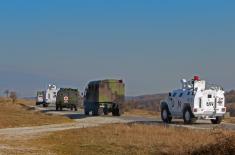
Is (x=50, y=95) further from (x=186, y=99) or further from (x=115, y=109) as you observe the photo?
(x=186, y=99)

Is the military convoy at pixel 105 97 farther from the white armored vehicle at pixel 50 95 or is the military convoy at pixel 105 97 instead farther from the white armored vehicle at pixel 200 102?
the white armored vehicle at pixel 50 95

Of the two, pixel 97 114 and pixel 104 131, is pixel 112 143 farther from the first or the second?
pixel 97 114

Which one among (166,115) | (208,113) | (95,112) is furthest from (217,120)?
(95,112)

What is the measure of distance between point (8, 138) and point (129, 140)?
20.4 ft

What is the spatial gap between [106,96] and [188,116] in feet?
42.4

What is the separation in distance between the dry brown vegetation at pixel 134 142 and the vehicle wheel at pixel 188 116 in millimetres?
8009

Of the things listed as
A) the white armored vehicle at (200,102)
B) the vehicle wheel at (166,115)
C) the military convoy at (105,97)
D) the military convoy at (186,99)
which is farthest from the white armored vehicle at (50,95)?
the white armored vehicle at (200,102)

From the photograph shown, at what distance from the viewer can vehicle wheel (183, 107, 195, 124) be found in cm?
3459

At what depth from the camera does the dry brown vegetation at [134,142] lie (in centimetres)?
1648

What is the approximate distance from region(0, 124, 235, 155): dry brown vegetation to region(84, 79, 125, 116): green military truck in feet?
62.4

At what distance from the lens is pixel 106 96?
46844 mm

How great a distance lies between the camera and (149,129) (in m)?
25.9

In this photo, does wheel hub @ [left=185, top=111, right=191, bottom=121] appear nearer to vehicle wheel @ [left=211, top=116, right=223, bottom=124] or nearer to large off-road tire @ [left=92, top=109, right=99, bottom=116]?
vehicle wheel @ [left=211, top=116, right=223, bottom=124]

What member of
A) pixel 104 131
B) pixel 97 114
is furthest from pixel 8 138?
pixel 97 114
